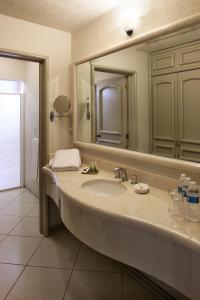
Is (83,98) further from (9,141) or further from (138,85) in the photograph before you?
(9,141)

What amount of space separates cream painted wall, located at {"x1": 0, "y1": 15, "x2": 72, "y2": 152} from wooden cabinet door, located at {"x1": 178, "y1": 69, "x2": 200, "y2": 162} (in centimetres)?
142

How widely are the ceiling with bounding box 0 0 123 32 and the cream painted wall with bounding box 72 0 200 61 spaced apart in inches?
3.1

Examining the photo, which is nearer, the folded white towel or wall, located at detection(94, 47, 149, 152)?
wall, located at detection(94, 47, 149, 152)

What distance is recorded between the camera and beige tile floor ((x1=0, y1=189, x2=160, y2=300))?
1710mm

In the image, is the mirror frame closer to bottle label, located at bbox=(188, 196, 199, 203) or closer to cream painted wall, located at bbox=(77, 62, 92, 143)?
cream painted wall, located at bbox=(77, 62, 92, 143)

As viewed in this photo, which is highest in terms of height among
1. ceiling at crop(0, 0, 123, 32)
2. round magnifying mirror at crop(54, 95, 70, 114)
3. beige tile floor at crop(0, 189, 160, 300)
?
ceiling at crop(0, 0, 123, 32)

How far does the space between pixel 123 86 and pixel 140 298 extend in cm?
169

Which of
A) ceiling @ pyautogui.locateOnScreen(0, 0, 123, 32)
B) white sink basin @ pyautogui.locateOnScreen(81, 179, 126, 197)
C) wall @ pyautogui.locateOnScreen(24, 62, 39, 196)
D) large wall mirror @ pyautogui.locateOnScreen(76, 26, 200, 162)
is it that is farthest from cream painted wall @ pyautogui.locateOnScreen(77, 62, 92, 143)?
wall @ pyautogui.locateOnScreen(24, 62, 39, 196)

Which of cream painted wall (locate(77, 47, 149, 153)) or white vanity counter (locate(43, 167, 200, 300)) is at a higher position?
cream painted wall (locate(77, 47, 149, 153))

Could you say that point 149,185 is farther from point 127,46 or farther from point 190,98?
point 127,46

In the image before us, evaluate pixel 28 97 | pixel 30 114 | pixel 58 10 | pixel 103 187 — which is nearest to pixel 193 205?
pixel 103 187

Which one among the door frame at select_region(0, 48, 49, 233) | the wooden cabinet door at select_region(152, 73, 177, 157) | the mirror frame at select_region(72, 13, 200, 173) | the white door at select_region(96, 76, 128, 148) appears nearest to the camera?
the mirror frame at select_region(72, 13, 200, 173)

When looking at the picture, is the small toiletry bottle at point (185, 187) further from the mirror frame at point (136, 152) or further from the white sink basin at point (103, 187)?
the white sink basin at point (103, 187)

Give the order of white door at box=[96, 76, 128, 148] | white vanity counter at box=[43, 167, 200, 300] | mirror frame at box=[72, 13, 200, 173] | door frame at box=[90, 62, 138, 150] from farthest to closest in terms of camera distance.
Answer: white door at box=[96, 76, 128, 148] → door frame at box=[90, 62, 138, 150] → mirror frame at box=[72, 13, 200, 173] → white vanity counter at box=[43, 167, 200, 300]
